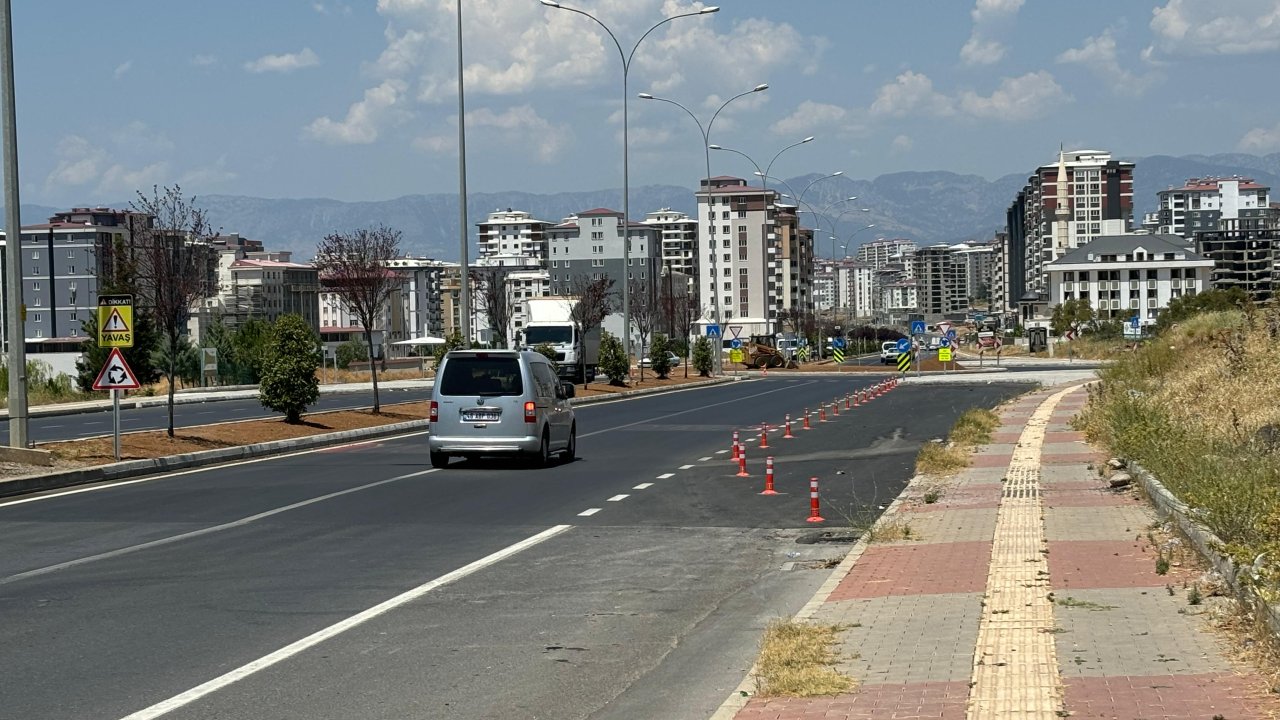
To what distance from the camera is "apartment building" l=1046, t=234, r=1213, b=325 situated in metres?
181

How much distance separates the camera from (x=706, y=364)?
74.2 meters

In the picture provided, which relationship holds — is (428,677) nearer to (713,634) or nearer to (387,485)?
(713,634)

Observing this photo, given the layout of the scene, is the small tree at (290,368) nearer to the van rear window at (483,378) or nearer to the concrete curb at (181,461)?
the concrete curb at (181,461)

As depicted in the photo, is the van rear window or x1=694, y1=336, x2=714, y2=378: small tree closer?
the van rear window

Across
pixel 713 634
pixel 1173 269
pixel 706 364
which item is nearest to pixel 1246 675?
pixel 713 634

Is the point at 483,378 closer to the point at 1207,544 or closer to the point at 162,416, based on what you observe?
the point at 1207,544

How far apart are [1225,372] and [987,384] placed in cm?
3313

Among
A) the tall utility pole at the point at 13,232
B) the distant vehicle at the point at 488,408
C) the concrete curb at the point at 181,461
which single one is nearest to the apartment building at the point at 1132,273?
the concrete curb at the point at 181,461

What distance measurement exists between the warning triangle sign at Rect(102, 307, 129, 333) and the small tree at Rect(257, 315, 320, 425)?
23.2 feet

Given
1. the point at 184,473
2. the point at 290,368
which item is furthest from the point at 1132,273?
the point at 184,473

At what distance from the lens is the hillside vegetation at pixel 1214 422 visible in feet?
33.9

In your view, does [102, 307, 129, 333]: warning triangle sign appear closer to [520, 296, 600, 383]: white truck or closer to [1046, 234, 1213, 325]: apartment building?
[520, 296, 600, 383]: white truck

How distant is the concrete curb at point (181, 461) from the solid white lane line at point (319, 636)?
889 centimetres

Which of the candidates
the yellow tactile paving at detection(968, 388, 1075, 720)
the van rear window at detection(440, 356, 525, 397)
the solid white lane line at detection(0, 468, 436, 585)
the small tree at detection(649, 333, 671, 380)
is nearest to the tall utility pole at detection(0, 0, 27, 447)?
the solid white lane line at detection(0, 468, 436, 585)
